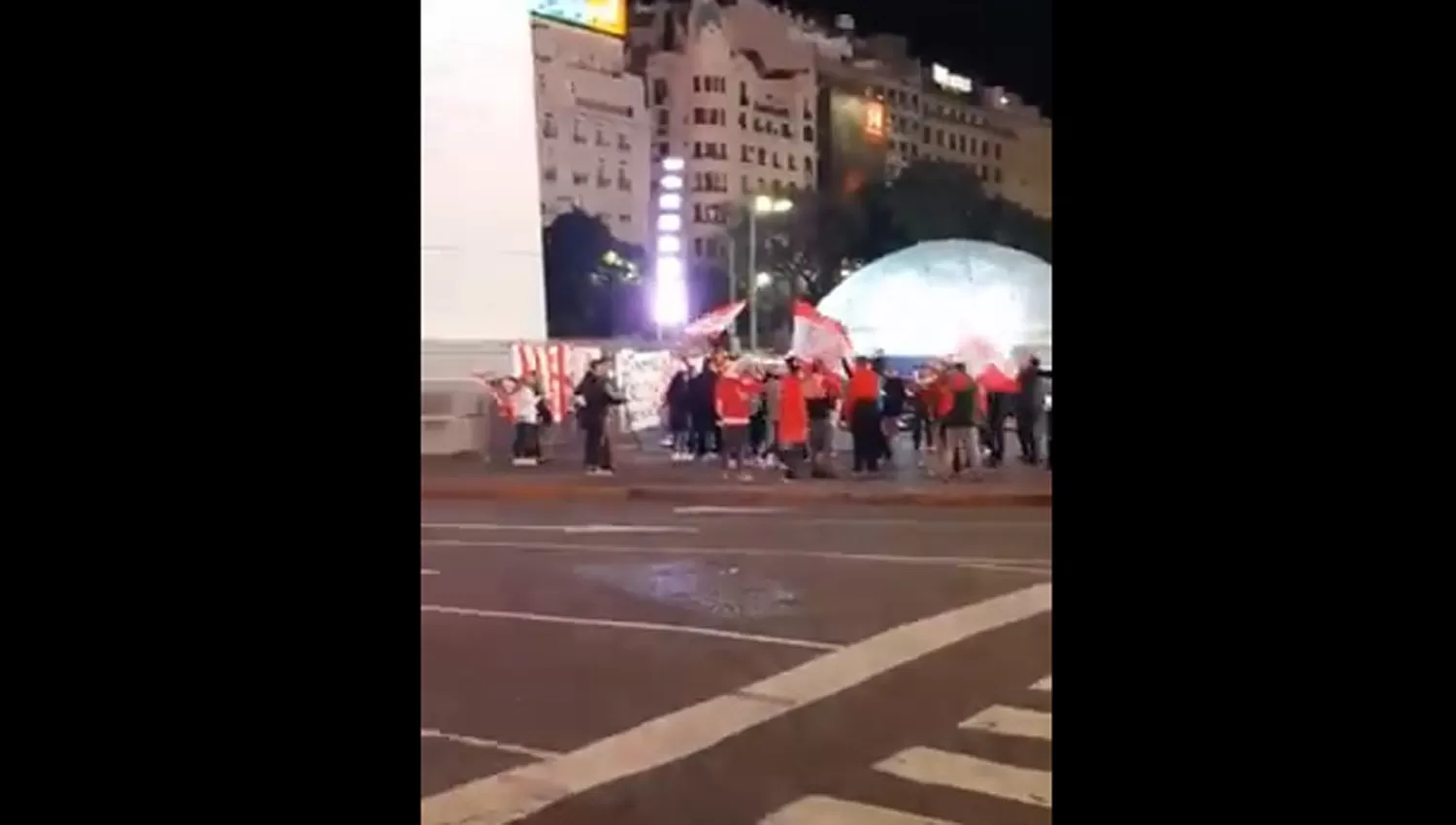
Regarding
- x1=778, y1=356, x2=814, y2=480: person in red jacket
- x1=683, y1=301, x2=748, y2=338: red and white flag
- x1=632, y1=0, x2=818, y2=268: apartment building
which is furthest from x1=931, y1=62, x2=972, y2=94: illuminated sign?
x1=683, y1=301, x2=748, y2=338: red and white flag

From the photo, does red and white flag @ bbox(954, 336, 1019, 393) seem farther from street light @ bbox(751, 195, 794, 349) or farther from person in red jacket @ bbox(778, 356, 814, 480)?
street light @ bbox(751, 195, 794, 349)

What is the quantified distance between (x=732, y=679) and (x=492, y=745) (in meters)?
0.62

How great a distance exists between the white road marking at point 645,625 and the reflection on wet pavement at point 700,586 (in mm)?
223

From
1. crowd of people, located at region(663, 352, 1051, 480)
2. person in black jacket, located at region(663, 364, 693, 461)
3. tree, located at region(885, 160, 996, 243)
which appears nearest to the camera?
crowd of people, located at region(663, 352, 1051, 480)

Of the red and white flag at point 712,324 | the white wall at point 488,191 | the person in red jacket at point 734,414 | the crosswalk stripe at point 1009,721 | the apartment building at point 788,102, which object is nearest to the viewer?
the crosswalk stripe at point 1009,721

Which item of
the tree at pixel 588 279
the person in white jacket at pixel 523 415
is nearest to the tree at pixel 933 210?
the person in white jacket at pixel 523 415

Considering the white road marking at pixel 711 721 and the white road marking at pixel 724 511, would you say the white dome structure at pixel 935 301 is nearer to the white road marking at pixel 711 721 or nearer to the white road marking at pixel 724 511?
the white road marking at pixel 724 511

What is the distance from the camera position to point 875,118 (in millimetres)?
10227

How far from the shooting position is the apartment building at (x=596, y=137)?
1243 centimetres

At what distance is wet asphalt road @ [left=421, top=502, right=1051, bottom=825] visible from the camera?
2141 millimetres

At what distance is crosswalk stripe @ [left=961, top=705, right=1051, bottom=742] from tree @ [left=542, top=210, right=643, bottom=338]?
38.2 ft
